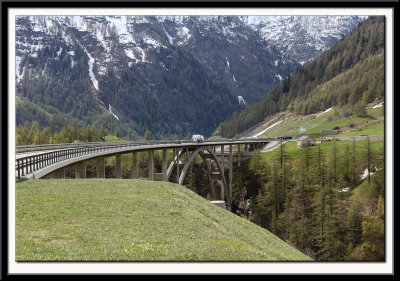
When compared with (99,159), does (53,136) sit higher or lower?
higher

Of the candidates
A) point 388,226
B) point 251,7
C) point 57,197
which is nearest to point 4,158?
point 57,197

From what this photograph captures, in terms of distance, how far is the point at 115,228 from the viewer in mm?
19547

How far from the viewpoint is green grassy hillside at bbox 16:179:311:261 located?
1614cm

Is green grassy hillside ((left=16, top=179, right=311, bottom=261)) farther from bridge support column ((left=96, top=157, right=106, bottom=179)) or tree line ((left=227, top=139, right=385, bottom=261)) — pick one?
tree line ((left=227, top=139, right=385, bottom=261))

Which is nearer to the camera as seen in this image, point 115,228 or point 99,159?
point 115,228

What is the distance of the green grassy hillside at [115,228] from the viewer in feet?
53.0

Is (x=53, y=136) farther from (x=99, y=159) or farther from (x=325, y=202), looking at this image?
(x=325, y=202)

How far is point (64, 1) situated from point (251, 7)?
864 cm

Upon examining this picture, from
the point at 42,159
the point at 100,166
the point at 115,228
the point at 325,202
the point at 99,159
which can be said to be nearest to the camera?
the point at 115,228

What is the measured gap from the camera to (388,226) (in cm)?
1853

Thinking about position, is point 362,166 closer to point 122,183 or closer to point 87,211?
point 122,183

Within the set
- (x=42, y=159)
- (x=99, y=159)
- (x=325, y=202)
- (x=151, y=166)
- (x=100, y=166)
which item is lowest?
(x=325, y=202)

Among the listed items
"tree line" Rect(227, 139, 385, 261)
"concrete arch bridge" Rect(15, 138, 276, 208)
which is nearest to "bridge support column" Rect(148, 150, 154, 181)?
"concrete arch bridge" Rect(15, 138, 276, 208)

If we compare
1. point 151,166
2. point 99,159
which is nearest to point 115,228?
point 99,159
